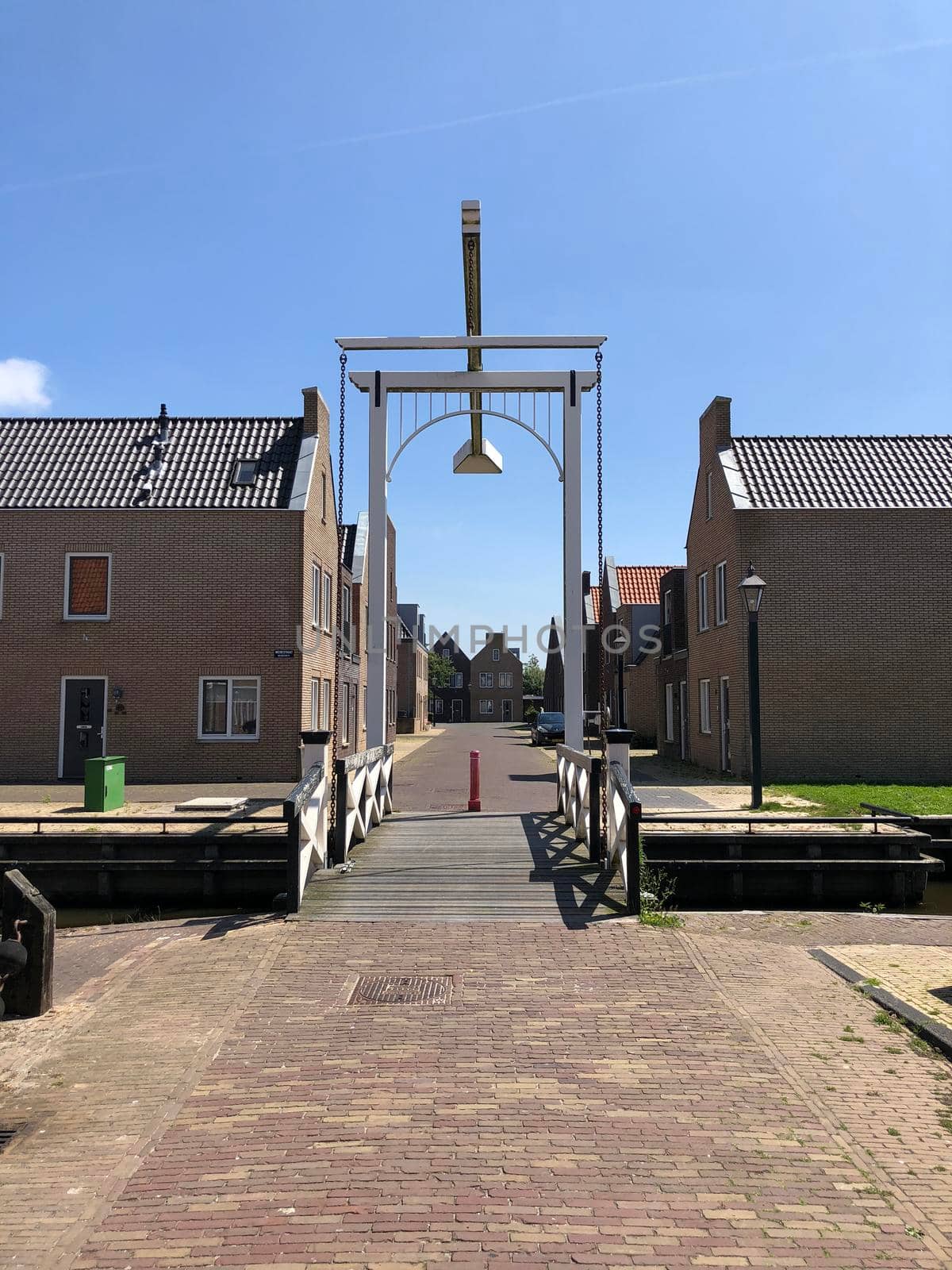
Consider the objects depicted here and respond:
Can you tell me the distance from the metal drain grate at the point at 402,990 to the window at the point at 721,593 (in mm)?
Answer: 15702

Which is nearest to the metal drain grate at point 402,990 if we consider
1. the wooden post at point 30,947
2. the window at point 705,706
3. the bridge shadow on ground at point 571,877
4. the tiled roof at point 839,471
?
the bridge shadow on ground at point 571,877

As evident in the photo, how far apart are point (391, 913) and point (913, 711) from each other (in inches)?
565

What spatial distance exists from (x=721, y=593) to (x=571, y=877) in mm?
13089

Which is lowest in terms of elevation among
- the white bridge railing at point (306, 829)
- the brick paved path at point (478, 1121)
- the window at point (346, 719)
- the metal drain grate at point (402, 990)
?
the brick paved path at point (478, 1121)

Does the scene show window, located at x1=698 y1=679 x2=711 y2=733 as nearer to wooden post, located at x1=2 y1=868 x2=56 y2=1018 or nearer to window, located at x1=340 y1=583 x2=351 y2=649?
window, located at x1=340 y1=583 x2=351 y2=649

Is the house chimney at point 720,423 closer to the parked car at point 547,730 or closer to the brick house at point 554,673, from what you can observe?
the parked car at point 547,730

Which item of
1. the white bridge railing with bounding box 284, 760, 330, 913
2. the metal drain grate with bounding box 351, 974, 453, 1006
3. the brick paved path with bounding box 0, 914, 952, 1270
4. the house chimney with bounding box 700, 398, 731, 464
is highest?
the house chimney with bounding box 700, 398, 731, 464

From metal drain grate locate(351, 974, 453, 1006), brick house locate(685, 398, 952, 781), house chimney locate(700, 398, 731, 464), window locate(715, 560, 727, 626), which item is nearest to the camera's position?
metal drain grate locate(351, 974, 453, 1006)

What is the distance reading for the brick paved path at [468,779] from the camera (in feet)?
55.9

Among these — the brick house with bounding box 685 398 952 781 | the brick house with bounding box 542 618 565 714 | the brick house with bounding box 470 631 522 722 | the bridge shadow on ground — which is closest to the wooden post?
the bridge shadow on ground

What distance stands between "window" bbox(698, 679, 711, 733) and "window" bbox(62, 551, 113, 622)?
44.6ft

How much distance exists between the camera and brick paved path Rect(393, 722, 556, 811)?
17.0 metres

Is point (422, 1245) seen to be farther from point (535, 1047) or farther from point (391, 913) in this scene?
point (391, 913)

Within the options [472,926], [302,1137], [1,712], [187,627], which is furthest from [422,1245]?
[1,712]
